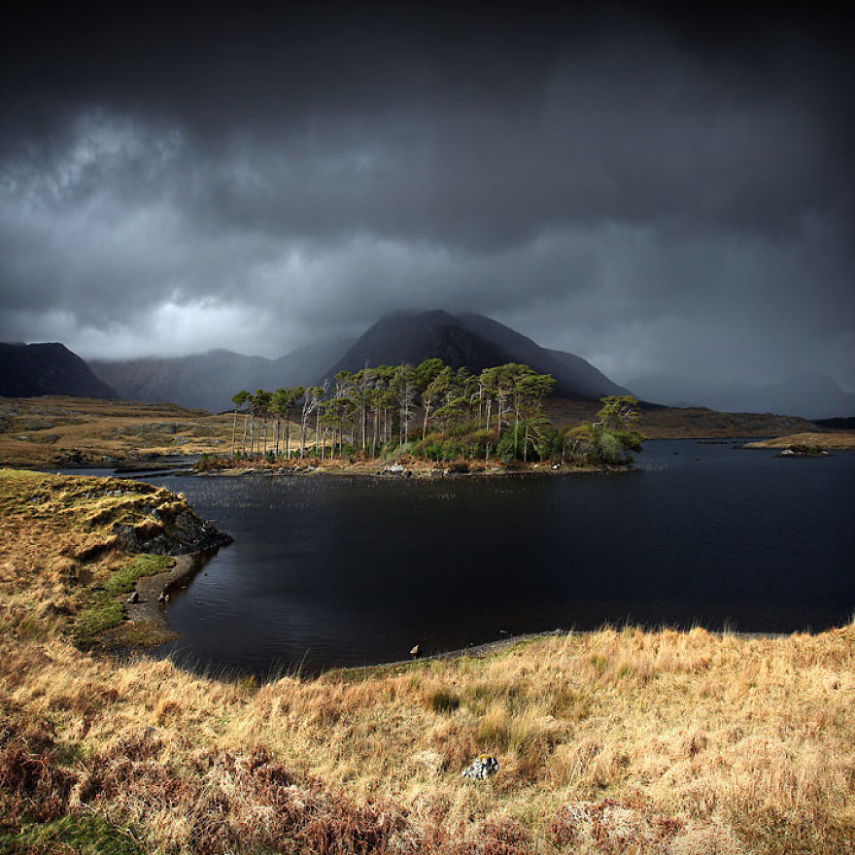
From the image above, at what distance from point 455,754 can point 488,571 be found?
2068 centimetres

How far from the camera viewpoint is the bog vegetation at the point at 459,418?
95.7 metres

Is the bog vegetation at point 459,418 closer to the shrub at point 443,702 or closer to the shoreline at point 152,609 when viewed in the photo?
the shoreline at point 152,609

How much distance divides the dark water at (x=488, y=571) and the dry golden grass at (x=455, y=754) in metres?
6.32

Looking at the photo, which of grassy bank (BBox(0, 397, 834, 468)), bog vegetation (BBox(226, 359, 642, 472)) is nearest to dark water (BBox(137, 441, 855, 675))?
bog vegetation (BBox(226, 359, 642, 472))

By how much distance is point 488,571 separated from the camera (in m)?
29.9

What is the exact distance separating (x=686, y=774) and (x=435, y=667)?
9.57 metres

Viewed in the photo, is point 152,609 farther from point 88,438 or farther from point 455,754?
point 88,438

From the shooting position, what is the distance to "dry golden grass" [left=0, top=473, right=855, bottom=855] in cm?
674

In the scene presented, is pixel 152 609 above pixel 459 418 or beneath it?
beneath

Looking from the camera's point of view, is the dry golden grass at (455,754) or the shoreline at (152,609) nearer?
the dry golden grass at (455,754)

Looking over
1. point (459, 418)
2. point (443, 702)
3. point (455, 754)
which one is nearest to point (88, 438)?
point (459, 418)

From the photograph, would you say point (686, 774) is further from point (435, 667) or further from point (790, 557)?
point (790, 557)

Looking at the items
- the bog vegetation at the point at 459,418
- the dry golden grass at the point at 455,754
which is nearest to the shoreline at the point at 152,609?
the dry golden grass at the point at 455,754

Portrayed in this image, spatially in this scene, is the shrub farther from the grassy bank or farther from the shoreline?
the grassy bank
